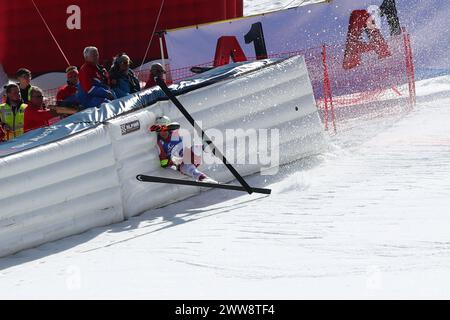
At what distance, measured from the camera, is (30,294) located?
6.57 meters

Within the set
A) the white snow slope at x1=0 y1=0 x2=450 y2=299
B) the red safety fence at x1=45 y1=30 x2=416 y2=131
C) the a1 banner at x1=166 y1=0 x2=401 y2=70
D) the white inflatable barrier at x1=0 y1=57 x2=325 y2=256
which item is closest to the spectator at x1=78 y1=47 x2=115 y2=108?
the white inflatable barrier at x1=0 y1=57 x2=325 y2=256

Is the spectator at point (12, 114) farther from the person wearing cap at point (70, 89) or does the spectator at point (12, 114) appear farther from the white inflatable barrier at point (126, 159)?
the white inflatable barrier at point (126, 159)

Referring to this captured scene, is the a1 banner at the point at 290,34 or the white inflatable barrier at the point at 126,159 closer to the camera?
the white inflatable barrier at the point at 126,159

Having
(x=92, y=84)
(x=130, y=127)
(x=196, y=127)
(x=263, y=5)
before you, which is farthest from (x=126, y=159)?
(x=263, y=5)

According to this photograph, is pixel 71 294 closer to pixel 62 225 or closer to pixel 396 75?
pixel 62 225

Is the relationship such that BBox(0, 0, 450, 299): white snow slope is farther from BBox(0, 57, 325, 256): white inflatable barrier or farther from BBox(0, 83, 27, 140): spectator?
BBox(0, 83, 27, 140): spectator

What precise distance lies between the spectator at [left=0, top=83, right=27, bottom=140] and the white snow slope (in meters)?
1.68

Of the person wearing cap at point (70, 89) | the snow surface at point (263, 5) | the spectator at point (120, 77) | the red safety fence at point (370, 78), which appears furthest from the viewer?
the snow surface at point (263, 5)

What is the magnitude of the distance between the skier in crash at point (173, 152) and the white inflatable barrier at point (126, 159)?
0.07 m

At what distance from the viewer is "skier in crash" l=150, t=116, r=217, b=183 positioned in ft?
29.6

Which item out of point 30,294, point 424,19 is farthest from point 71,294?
point 424,19

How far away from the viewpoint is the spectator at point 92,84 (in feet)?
31.4

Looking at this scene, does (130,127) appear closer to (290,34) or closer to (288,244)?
(288,244)

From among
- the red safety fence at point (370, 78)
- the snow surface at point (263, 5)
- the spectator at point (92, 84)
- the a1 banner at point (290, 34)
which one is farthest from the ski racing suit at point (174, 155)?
the snow surface at point (263, 5)
